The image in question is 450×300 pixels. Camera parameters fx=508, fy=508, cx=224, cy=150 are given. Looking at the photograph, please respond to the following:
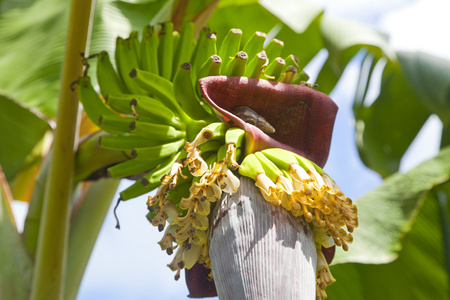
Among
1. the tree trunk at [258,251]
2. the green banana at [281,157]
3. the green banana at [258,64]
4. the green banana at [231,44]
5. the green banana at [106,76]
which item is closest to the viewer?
the tree trunk at [258,251]

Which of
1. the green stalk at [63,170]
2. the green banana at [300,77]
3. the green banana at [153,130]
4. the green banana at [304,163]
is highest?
the green banana at [300,77]

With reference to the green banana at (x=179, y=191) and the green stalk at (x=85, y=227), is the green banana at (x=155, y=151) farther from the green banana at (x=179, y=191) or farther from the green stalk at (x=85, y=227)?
the green stalk at (x=85, y=227)

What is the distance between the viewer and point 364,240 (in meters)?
1.35

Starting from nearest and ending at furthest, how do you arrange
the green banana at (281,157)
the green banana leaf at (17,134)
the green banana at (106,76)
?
the green banana at (281,157)
the green banana at (106,76)
the green banana leaf at (17,134)

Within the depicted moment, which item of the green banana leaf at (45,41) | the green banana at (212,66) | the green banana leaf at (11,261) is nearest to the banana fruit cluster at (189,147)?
the green banana at (212,66)

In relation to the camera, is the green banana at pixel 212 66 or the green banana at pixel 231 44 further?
the green banana at pixel 231 44

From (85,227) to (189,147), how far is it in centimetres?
60

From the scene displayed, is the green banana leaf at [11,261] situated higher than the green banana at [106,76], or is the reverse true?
the green banana at [106,76]

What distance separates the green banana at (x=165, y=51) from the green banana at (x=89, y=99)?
135 millimetres

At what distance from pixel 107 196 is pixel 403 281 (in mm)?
893

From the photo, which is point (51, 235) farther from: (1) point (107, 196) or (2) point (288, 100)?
(2) point (288, 100)

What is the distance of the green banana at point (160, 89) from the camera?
877 mm

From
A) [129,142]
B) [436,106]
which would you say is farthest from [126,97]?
[436,106]

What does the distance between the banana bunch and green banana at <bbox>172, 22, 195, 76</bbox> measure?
38 centimetres
